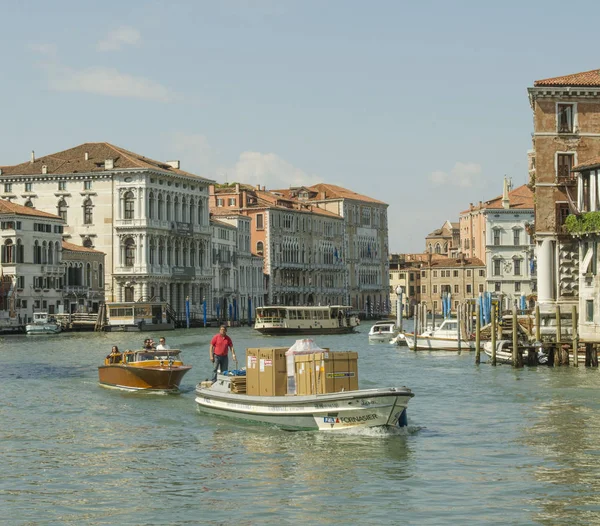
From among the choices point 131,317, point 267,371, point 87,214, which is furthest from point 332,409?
point 87,214

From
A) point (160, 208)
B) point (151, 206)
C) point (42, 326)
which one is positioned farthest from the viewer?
point (160, 208)

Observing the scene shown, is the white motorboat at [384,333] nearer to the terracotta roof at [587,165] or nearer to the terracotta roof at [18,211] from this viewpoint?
the terracotta roof at [18,211]

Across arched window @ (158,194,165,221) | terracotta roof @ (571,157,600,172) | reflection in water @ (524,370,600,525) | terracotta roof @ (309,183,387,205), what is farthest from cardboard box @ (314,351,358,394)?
terracotta roof @ (309,183,387,205)

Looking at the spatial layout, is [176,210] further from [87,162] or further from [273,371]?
[273,371]

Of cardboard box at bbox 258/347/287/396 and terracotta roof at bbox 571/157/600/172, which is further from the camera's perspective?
terracotta roof at bbox 571/157/600/172

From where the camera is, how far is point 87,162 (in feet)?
335

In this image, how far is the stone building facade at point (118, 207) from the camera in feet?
328

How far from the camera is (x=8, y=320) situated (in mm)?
84938

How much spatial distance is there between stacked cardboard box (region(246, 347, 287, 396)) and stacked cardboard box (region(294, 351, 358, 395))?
680mm

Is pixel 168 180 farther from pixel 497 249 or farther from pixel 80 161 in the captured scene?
pixel 497 249

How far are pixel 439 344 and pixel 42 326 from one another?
34.3 m

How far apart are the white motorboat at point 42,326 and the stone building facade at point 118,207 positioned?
50.1 feet

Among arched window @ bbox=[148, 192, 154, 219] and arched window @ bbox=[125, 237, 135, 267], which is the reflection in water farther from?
arched window @ bbox=[148, 192, 154, 219]

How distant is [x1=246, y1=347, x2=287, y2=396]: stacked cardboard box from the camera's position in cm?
2492
